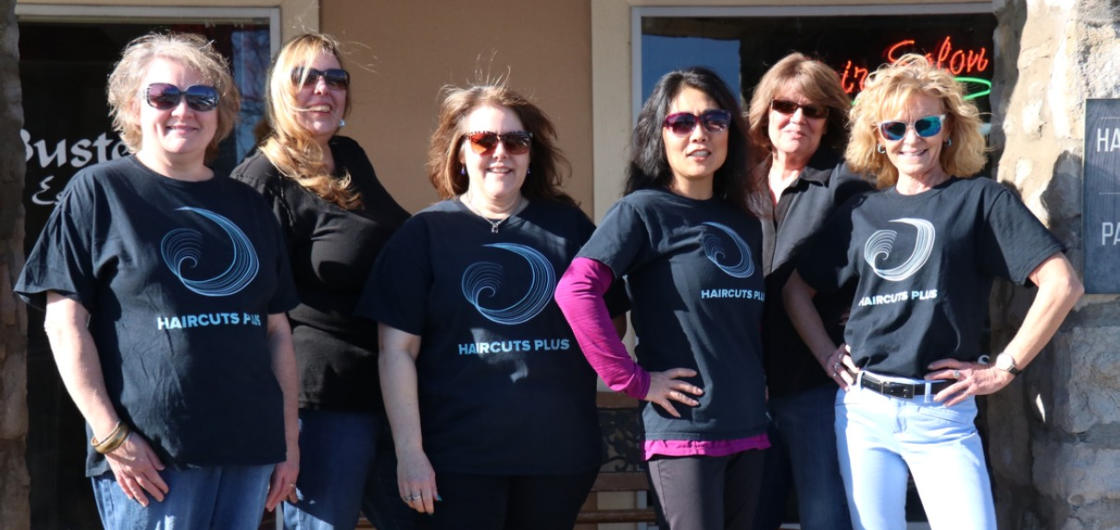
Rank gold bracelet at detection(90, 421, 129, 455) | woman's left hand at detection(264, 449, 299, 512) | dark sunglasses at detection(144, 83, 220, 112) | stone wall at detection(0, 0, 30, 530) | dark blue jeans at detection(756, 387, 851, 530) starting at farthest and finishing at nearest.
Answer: stone wall at detection(0, 0, 30, 530)
dark blue jeans at detection(756, 387, 851, 530)
woman's left hand at detection(264, 449, 299, 512)
dark sunglasses at detection(144, 83, 220, 112)
gold bracelet at detection(90, 421, 129, 455)

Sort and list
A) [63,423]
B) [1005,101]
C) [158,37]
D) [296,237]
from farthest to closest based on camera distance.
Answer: [63,423] → [1005,101] → [296,237] → [158,37]

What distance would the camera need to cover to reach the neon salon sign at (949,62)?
203 inches

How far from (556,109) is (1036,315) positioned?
8.51 feet

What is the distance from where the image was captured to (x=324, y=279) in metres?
3.11

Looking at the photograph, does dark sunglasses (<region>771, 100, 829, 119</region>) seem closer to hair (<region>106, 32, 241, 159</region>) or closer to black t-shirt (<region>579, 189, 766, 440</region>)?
black t-shirt (<region>579, 189, 766, 440</region>)

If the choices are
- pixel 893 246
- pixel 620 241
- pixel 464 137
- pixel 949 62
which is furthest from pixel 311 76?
pixel 949 62

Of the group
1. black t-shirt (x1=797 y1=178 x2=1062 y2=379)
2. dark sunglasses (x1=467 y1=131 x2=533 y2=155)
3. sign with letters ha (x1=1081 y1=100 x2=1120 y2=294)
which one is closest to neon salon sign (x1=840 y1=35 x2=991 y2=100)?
sign with letters ha (x1=1081 y1=100 x2=1120 y2=294)

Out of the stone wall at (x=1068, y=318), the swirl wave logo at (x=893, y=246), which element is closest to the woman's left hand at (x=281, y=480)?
the swirl wave logo at (x=893, y=246)

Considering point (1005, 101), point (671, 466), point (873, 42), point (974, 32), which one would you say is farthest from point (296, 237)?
point (974, 32)

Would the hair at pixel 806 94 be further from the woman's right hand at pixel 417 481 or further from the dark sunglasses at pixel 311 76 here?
the woman's right hand at pixel 417 481

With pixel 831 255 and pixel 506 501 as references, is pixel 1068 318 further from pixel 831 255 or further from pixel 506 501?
pixel 506 501

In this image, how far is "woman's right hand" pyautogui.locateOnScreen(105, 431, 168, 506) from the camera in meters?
2.58

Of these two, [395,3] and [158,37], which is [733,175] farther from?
[395,3]

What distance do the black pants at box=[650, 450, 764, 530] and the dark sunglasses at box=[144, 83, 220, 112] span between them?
1391mm
